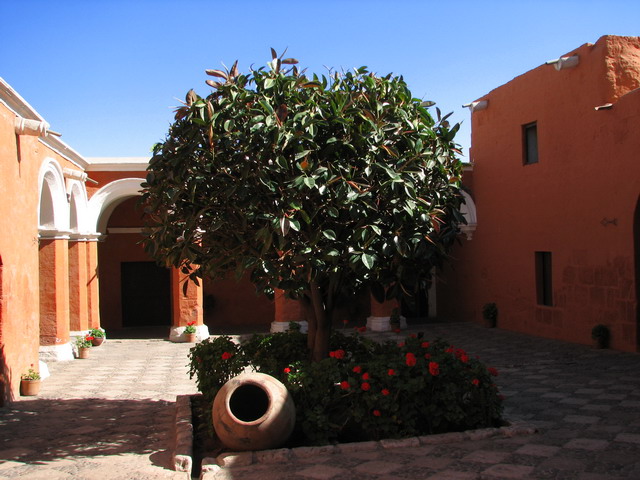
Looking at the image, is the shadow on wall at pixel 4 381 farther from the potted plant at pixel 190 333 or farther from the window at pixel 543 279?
the window at pixel 543 279

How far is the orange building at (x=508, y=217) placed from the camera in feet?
27.5

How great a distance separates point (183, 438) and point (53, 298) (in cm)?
604

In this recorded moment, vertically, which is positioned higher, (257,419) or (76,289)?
(76,289)

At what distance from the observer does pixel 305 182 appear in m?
5.01

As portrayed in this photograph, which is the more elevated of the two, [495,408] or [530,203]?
[530,203]

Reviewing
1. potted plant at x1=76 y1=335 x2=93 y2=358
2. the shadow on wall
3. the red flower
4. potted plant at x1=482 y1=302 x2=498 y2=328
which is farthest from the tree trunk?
potted plant at x1=482 y1=302 x2=498 y2=328

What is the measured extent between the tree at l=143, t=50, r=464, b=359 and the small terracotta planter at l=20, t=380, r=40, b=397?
10.9ft

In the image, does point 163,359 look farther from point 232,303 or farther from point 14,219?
point 232,303

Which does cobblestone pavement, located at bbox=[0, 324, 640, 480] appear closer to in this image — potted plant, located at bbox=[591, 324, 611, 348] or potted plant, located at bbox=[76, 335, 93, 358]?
potted plant, located at bbox=[591, 324, 611, 348]

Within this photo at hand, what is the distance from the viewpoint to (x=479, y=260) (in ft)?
47.8


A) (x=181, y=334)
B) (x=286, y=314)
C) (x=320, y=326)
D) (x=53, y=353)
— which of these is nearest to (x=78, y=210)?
(x=53, y=353)

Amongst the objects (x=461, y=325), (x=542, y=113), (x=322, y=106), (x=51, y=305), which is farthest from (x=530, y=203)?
(x=51, y=305)

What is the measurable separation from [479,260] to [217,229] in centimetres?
1005

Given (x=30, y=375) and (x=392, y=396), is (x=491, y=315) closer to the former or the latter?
(x=392, y=396)
